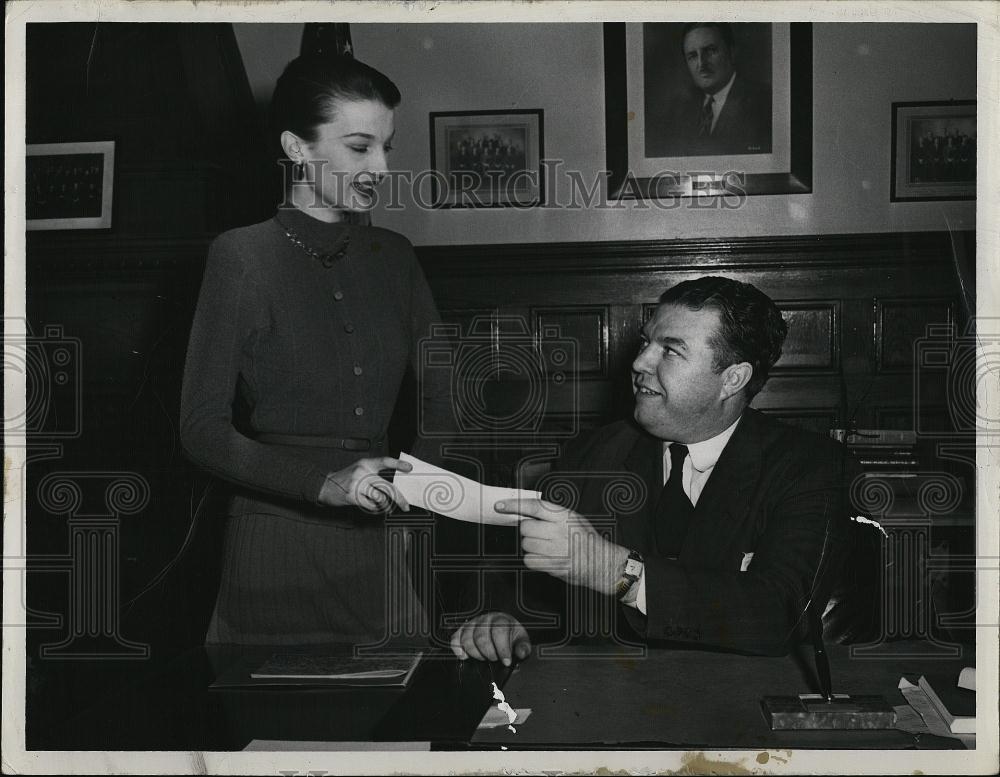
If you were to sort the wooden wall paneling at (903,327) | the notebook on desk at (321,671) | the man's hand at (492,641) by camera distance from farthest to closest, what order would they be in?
the wooden wall paneling at (903,327)
the man's hand at (492,641)
the notebook on desk at (321,671)

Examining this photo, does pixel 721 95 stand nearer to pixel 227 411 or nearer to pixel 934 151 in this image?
pixel 934 151

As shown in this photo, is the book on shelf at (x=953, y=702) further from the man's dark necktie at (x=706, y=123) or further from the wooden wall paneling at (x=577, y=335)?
the man's dark necktie at (x=706, y=123)

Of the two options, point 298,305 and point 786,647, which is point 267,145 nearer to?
point 298,305

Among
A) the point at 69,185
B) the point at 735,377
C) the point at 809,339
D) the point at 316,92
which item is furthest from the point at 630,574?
the point at 69,185

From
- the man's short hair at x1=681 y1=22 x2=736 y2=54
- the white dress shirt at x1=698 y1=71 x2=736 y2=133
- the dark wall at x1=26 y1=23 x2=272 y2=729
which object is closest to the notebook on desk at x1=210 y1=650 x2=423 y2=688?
the dark wall at x1=26 y1=23 x2=272 y2=729

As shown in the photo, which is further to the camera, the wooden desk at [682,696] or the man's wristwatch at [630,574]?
the man's wristwatch at [630,574]

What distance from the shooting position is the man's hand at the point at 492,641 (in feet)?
5.90

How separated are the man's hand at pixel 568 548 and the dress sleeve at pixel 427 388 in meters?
0.30

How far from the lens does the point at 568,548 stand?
1916 millimetres

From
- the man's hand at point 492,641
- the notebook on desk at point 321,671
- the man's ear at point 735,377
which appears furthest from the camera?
the man's ear at point 735,377

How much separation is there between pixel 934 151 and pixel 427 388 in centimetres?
130

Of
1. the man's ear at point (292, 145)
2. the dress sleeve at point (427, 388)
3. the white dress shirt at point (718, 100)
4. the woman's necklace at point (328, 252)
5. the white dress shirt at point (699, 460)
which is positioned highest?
the white dress shirt at point (718, 100)

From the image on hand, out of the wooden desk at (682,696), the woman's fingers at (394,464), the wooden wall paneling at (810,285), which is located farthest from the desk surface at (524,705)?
the wooden wall paneling at (810,285)

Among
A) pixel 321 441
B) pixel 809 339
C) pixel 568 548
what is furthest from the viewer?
pixel 809 339
